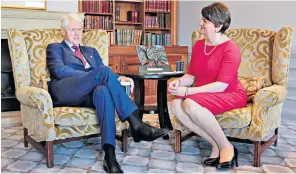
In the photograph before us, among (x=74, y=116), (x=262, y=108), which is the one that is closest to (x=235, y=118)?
(x=262, y=108)

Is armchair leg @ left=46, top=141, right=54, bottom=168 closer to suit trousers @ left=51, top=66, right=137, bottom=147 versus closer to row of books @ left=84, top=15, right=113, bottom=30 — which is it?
suit trousers @ left=51, top=66, right=137, bottom=147

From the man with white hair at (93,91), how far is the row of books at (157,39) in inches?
95.2

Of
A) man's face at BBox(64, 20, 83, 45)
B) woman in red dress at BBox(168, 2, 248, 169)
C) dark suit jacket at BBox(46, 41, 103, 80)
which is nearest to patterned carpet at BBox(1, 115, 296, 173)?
woman in red dress at BBox(168, 2, 248, 169)

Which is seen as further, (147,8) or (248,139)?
(147,8)

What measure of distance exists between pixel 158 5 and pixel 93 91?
2988 millimetres

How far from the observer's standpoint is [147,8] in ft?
15.9

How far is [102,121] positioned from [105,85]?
23 cm

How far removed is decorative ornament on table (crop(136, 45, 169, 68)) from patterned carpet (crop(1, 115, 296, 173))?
65 cm

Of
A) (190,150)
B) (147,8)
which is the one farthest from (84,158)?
(147,8)

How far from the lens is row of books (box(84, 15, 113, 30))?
448 cm

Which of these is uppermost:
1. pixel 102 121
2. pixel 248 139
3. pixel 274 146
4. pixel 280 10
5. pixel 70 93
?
pixel 280 10

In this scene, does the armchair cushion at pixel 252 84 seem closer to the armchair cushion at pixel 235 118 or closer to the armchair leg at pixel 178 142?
the armchair cushion at pixel 235 118

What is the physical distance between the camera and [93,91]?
2232 mm

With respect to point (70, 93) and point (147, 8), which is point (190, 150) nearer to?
point (70, 93)
